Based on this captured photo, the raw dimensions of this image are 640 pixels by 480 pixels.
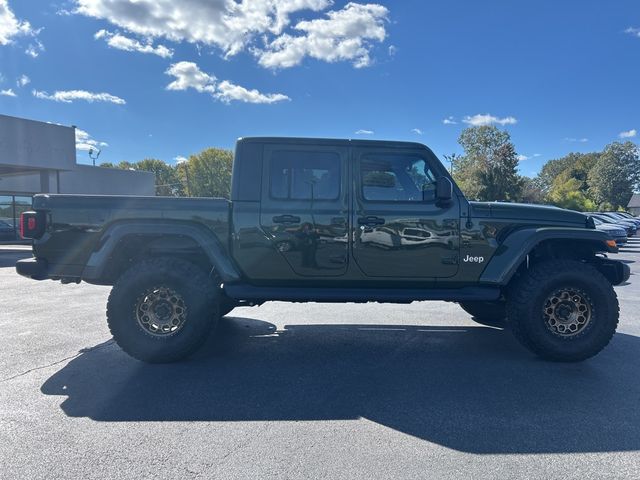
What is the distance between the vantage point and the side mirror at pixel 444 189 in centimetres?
400

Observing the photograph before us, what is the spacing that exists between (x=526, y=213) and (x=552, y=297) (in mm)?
887

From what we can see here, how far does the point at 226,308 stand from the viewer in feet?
17.7

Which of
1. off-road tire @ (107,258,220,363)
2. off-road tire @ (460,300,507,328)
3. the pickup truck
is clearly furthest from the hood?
off-road tire @ (107,258,220,363)

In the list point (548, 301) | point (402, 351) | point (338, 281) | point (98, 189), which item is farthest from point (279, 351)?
point (98, 189)

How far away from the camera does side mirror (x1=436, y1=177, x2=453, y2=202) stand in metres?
4.00

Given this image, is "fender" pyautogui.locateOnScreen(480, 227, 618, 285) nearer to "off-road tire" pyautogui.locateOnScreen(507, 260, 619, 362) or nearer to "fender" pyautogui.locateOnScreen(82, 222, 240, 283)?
"off-road tire" pyautogui.locateOnScreen(507, 260, 619, 362)

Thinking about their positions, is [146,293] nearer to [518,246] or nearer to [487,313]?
[518,246]

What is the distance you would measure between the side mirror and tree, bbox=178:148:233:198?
189 feet

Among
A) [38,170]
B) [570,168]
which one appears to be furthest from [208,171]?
[570,168]

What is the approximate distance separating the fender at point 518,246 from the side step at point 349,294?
18 cm

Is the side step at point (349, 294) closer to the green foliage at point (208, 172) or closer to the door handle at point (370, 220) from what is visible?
the door handle at point (370, 220)

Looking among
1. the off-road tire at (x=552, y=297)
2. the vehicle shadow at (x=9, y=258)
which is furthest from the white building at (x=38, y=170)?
the off-road tire at (x=552, y=297)

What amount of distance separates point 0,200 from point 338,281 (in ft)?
75.9

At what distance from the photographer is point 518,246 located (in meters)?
4.13
